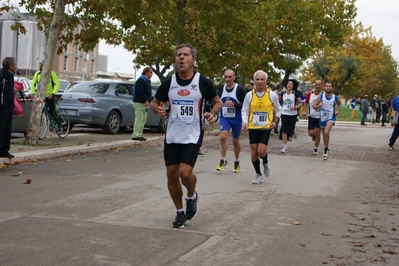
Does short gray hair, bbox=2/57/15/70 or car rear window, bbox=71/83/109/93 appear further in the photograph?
car rear window, bbox=71/83/109/93

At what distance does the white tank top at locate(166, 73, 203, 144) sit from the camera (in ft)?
25.3

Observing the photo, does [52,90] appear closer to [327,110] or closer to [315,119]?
[315,119]

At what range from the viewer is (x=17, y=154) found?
542 inches

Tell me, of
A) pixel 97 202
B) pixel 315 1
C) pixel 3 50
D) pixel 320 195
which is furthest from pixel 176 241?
pixel 3 50

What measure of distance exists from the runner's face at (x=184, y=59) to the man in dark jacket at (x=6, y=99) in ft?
19.5

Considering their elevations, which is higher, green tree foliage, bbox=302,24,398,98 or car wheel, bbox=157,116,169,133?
green tree foliage, bbox=302,24,398,98

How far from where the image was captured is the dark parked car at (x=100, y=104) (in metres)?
21.6

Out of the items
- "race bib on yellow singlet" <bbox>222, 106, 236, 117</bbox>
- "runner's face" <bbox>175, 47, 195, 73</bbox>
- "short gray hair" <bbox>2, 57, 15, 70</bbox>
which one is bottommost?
"race bib on yellow singlet" <bbox>222, 106, 236, 117</bbox>

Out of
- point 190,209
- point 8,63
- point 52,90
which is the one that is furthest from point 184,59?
point 52,90

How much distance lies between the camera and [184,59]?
7543 millimetres

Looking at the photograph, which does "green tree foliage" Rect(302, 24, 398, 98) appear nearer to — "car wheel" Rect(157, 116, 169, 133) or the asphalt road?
"car wheel" Rect(157, 116, 169, 133)

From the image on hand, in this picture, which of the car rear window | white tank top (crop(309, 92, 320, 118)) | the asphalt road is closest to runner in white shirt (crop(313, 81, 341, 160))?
white tank top (crop(309, 92, 320, 118))

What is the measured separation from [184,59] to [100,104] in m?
14.4

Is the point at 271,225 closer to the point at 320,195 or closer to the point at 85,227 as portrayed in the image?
the point at 85,227
